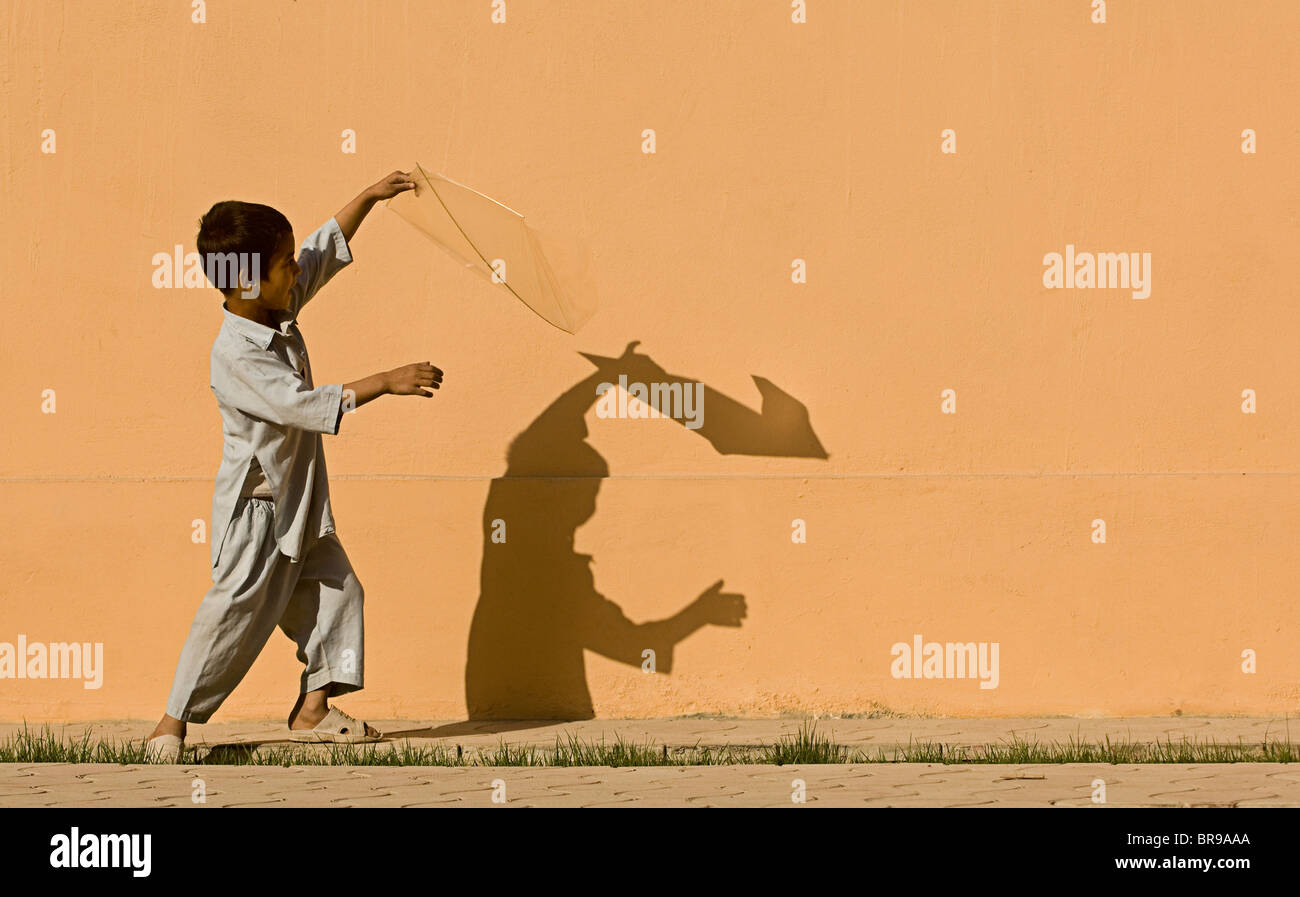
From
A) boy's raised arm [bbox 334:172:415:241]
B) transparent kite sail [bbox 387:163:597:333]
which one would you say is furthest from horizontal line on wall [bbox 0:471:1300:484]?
boy's raised arm [bbox 334:172:415:241]

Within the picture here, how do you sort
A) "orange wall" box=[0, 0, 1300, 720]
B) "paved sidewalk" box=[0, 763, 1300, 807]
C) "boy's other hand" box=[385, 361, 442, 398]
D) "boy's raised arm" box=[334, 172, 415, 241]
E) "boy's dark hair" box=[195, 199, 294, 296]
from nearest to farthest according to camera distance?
"paved sidewalk" box=[0, 763, 1300, 807], "boy's other hand" box=[385, 361, 442, 398], "boy's dark hair" box=[195, 199, 294, 296], "boy's raised arm" box=[334, 172, 415, 241], "orange wall" box=[0, 0, 1300, 720]

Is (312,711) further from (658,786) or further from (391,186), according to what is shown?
(391,186)

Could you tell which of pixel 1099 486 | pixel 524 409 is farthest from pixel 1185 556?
pixel 524 409

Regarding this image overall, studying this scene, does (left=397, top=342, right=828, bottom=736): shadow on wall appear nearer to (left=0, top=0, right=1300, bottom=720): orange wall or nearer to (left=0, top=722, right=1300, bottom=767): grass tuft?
(left=0, top=0, right=1300, bottom=720): orange wall

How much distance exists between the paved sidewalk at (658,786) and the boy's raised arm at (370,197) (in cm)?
196

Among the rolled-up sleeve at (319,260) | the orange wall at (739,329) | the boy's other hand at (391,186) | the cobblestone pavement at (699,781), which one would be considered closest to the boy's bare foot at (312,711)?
the cobblestone pavement at (699,781)

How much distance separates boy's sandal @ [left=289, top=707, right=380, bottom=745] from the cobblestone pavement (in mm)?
138

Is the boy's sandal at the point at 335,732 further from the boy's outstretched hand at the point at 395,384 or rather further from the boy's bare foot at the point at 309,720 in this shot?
the boy's outstretched hand at the point at 395,384

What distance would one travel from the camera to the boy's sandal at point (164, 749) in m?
5.13

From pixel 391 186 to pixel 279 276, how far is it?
56cm

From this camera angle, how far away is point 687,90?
621 centimetres

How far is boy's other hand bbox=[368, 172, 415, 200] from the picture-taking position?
5625 millimetres

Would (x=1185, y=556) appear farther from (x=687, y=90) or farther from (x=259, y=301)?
(x=259, y=301)

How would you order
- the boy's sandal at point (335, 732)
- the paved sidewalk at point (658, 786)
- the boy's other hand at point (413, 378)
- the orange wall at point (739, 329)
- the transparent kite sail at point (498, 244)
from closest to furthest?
1. the paved sidewalk at point (658, 786)
2. the boy's other hand at point (413, 378)
3. the boy's sandal at point (335, 732)
4. the transparent kite sail at point (498, 244)
5. the orange wall at point (739, 329)
